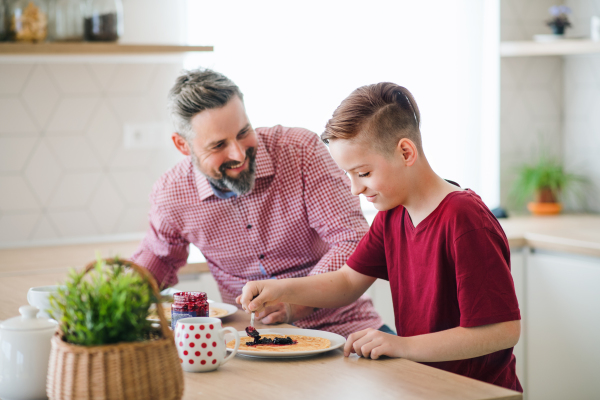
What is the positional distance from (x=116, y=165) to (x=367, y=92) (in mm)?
1651

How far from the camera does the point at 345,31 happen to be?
3.23 meters

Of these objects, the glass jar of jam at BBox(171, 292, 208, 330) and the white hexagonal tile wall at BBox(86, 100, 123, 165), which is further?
the white hexagonal tile wall at BBox(86, 100, 123, 165)

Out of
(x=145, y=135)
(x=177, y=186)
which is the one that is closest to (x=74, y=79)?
(x=145, y=135)

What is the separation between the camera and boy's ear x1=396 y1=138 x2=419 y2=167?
1388mm

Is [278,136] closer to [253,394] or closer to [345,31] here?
[253,394]

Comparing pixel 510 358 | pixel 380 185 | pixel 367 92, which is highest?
pixel 367 92

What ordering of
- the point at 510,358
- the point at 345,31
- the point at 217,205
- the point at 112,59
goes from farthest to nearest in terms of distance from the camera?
the point at 345,31 < the point at 112,59 < the point at 217,205 < the point at 510,358

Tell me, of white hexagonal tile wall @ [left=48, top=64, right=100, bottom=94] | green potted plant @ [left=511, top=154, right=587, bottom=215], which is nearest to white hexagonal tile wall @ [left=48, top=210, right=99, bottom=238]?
white hexagonal tile wall @ [left=48, top=64, right=100, bottom=94]

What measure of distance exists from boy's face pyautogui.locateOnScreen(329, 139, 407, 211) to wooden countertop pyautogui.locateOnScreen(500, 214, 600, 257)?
1305mm

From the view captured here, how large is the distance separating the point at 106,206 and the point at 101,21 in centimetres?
78

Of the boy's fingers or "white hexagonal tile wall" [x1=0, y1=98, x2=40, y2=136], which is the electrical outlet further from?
the boy's fingers

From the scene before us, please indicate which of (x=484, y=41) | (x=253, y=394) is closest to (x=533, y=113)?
(x=484, y=41)

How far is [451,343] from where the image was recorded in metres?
1.24

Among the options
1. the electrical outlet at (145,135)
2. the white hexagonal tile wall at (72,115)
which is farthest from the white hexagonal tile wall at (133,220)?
the white hexagonal tile wall at (72,115)
